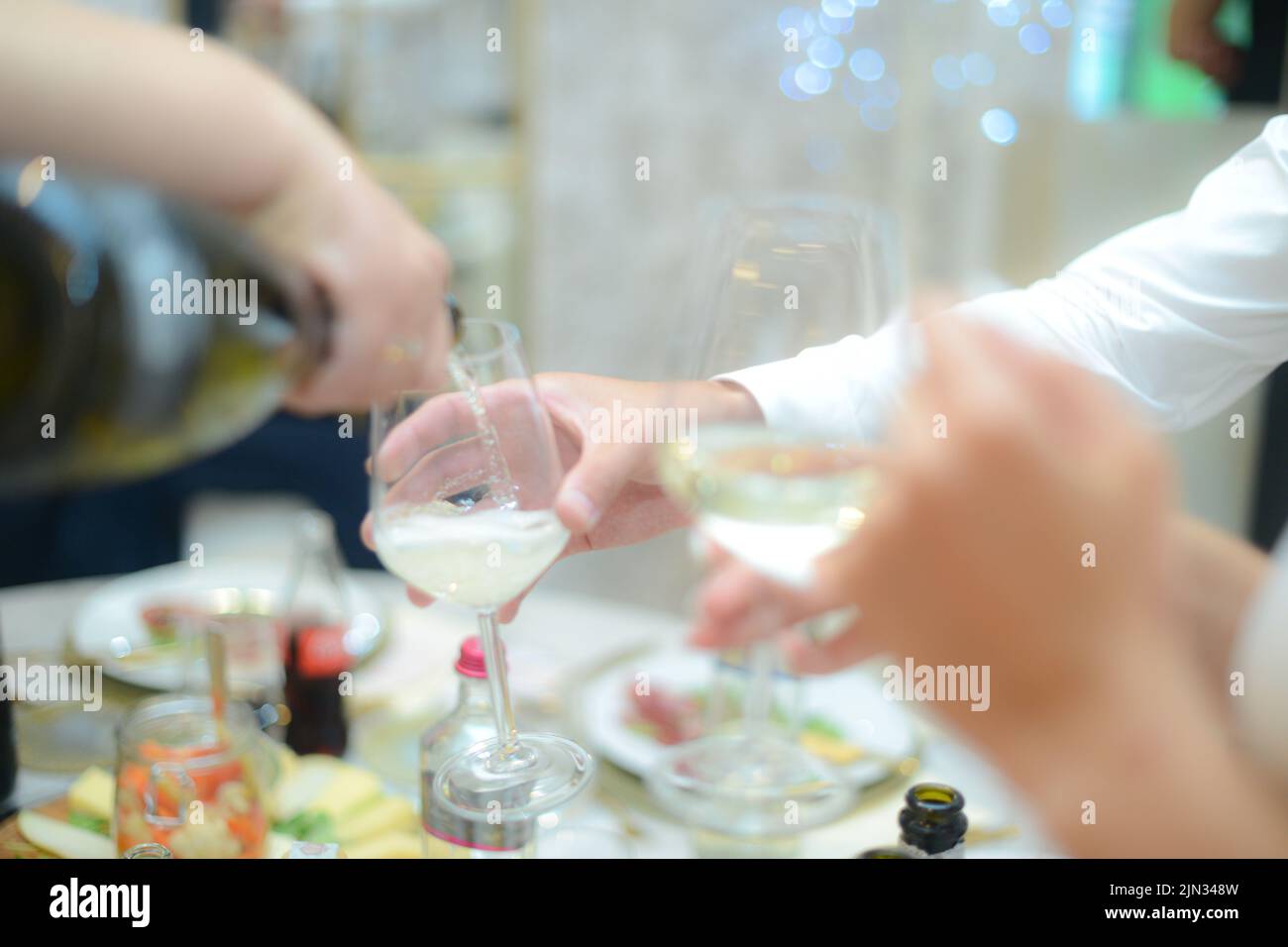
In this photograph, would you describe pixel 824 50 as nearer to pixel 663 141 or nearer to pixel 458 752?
pixel 663 141

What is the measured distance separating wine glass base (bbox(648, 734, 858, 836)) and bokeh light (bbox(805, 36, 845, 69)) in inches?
93.0

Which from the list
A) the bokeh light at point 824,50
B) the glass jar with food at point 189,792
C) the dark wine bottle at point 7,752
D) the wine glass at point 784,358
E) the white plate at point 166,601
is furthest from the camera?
the bokeh light at point 824,50

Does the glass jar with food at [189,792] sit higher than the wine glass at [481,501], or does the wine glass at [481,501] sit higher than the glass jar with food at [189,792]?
Answer: the wine glass at [481,501]

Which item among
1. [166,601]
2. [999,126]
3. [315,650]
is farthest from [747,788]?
[999,126]

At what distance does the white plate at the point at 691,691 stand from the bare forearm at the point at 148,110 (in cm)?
65

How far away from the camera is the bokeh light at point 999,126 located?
8.79 ft

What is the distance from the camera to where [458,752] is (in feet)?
2.39

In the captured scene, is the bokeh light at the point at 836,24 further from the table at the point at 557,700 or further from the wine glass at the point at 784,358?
the wine glass at the point at 784,358

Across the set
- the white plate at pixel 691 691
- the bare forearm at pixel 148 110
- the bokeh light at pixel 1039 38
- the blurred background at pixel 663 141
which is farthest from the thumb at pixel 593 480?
the bokeh light at pixel 1039 38

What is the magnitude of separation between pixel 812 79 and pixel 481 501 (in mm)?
2557

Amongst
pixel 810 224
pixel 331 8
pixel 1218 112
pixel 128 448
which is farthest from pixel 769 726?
pixel 331 8

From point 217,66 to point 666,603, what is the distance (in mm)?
2535

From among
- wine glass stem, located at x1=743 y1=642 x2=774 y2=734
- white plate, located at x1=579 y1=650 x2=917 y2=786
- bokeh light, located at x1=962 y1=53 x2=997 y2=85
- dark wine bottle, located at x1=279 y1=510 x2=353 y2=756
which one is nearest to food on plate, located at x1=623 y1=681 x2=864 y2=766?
white plate, located at x1=579 y1=650 x2=917 y2=786
